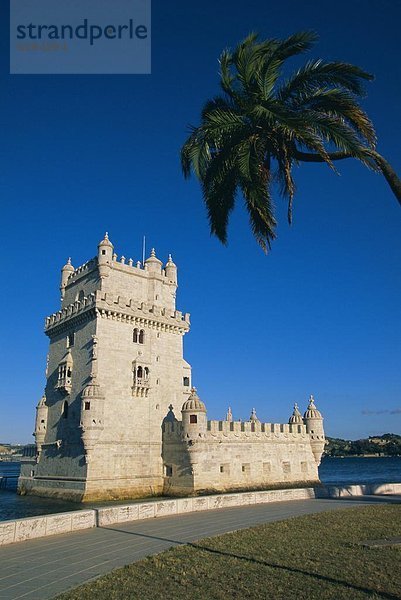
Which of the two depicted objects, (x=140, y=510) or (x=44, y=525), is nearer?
(x=44, y=525)

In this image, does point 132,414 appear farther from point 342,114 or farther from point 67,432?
point 342,114

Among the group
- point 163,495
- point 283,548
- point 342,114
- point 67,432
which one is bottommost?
point 163,495

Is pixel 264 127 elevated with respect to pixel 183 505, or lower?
elevated

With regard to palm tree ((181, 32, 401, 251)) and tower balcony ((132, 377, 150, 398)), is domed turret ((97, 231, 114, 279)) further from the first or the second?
palm tree ((181, 32, 401, 251))

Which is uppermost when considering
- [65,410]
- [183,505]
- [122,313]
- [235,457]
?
[122,313]

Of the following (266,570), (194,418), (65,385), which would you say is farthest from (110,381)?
(266,570)

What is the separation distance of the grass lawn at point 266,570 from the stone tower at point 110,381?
23376 millimetres

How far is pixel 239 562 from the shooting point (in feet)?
39.9

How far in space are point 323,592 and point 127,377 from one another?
103 feet

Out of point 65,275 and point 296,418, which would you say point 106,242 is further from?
point 296,418

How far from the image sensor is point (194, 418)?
37312mm

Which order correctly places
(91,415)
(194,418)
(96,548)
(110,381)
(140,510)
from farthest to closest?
1. (110,381)
2. (194,418)
3. (91,415)
4. (140,510)
5. (96,548)

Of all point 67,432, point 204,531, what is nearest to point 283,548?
point 204,531

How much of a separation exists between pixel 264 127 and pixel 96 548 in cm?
1474
